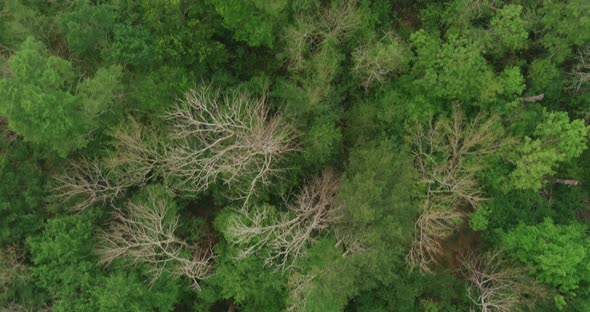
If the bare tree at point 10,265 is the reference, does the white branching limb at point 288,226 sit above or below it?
below

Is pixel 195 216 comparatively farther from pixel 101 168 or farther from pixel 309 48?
pixel 309 48

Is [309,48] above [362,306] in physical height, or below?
above

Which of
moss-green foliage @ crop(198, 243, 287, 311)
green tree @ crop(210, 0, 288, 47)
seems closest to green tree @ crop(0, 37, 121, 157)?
green tree @ crop(210, 0, 288, 47)

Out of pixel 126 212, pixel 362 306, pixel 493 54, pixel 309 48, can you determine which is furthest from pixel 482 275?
pixel 126 212

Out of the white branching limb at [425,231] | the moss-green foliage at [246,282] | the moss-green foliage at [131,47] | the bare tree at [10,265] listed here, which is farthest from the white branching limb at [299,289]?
the moss-green foliage at [131,47]

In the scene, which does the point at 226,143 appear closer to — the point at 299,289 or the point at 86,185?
the point at 86,185

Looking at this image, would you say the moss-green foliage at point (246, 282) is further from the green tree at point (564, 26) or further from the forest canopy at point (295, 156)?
the green tree at point (564, 26)

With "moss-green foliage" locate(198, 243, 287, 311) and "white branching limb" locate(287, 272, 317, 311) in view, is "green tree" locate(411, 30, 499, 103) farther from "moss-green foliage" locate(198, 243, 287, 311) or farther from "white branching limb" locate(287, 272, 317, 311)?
"moss-green foliage" locate(198, 243, 287, 311)
